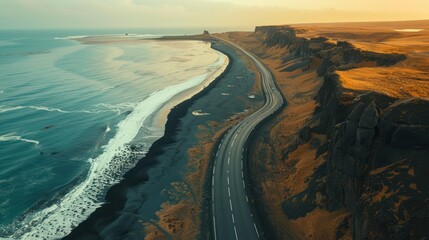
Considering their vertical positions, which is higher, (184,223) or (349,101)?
(349,101)

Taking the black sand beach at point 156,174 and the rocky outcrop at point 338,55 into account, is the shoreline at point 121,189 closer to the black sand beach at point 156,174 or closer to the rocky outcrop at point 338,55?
the black sand beach at point 156,174

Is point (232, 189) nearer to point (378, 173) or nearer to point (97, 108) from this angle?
point (378, 173)

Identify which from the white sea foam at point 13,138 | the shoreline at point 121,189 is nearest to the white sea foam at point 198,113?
the shoreline at point 121,189

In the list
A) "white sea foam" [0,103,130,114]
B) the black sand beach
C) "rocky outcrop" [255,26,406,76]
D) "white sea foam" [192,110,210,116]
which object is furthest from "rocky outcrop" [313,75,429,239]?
"white sea foam" [0,103,130,114]

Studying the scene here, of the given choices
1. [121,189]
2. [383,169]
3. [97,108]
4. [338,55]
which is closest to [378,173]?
[383,169]

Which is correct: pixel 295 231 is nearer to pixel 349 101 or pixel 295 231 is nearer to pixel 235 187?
pixel 235 187

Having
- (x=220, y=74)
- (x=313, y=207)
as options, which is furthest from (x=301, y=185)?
(x=220, y=74)
